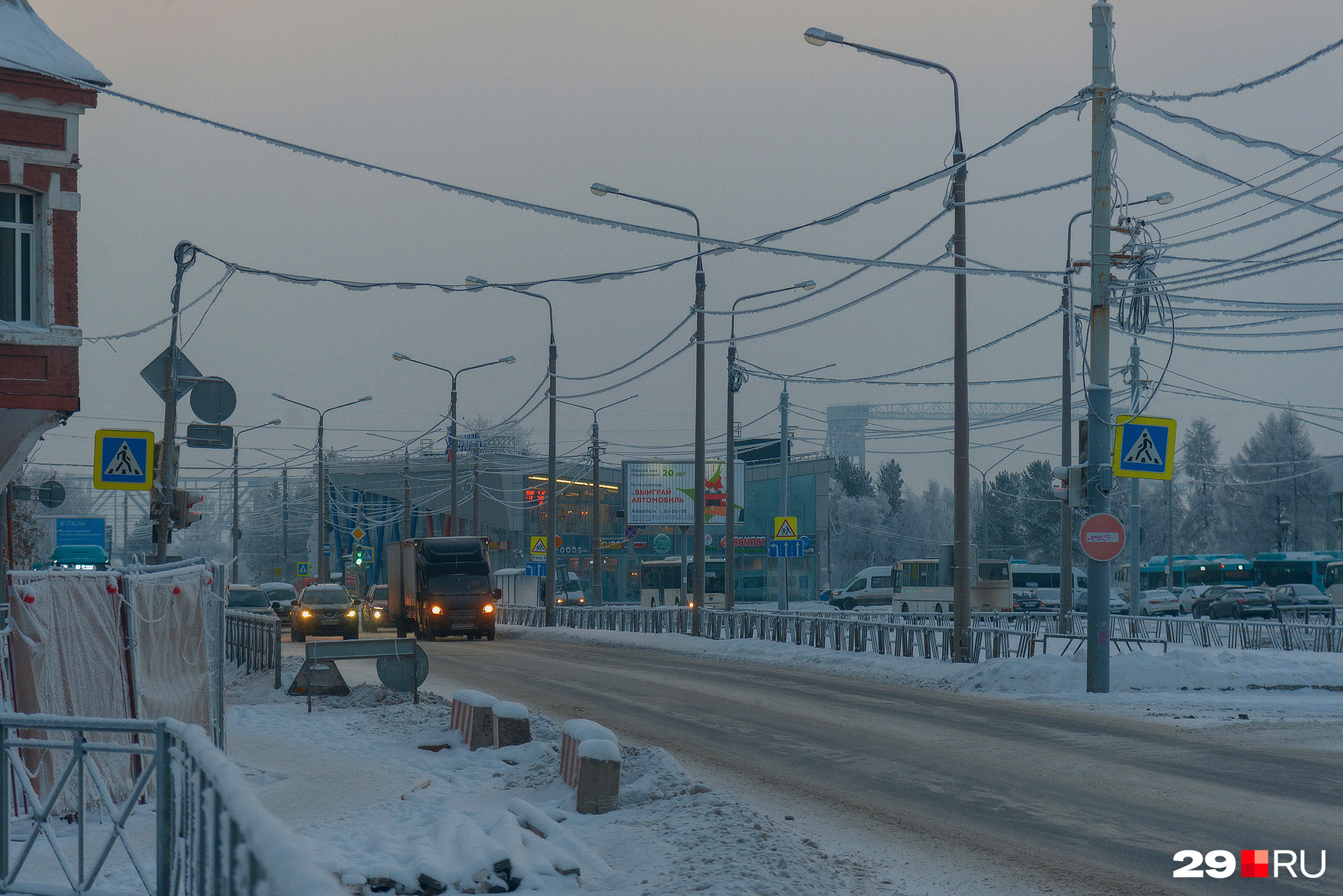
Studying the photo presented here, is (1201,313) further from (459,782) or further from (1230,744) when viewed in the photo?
(459,782)

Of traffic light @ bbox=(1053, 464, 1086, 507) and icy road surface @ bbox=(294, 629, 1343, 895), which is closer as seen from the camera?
icy road surface @ bbox=(294, 629, 1343, 895)

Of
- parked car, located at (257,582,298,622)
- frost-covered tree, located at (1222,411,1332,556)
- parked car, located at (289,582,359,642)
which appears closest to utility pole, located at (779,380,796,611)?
parked car, located at (289,582,359,642)

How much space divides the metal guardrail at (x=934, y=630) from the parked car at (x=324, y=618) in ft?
32.0

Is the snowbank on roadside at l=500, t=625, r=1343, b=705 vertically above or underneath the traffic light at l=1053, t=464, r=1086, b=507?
underneath

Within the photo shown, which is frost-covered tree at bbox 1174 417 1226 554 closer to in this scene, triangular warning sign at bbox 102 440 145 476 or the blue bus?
the blue bus

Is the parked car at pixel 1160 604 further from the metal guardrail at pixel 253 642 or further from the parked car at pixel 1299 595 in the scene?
the metal guardrail at pixel 253 642

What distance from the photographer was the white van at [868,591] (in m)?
66.3

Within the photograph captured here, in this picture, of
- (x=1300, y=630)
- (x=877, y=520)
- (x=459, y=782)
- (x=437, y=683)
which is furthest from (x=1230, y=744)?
(x=877, y=520)

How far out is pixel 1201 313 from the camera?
2252 centimetres

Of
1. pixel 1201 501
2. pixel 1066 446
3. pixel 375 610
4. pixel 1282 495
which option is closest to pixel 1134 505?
pixel 1066 446

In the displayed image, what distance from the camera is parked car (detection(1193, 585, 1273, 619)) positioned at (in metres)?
52.5

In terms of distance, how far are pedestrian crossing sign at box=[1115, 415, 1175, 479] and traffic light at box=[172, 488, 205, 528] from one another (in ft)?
46.6

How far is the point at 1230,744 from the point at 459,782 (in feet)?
27.5

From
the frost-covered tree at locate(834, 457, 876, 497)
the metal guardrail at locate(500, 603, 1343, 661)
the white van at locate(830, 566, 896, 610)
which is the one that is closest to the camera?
the metal guardrail at locate(500, 603, 1343, 661)
